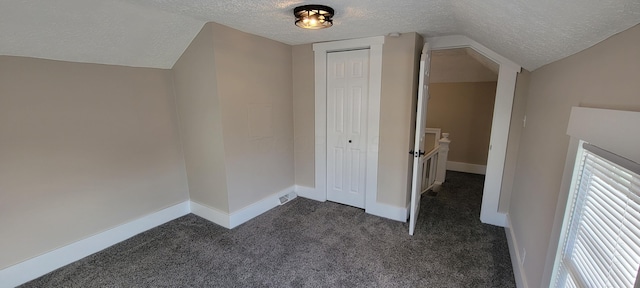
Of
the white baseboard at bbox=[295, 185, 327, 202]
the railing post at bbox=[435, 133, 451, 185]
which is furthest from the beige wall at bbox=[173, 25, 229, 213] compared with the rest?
the railing post at bbox=[435, 133, 451, 185]

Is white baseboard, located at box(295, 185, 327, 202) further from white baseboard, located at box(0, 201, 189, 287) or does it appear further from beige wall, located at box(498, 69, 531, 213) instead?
beige wall, located at box(498, 69, 531, 213)

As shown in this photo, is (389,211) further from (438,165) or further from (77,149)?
(77,149)

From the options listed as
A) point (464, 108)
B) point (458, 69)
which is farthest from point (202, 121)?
point (464, 108)

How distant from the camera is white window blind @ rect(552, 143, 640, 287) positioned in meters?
0.77

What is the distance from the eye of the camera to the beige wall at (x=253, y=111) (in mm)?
2529

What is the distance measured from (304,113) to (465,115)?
3232 mm

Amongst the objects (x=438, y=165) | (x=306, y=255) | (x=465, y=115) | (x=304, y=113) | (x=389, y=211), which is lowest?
(x=306, y=255)

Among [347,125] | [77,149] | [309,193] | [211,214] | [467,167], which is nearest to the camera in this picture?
[77,149]

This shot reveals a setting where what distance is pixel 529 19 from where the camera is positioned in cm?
118

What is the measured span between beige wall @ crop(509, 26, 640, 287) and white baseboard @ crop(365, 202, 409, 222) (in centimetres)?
102

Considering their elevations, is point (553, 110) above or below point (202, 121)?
above

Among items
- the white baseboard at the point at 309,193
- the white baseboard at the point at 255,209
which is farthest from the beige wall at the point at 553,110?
the white baseboard at the point at 255,209

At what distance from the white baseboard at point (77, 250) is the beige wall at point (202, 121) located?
1.51ft

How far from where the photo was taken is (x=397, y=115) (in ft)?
9.11
